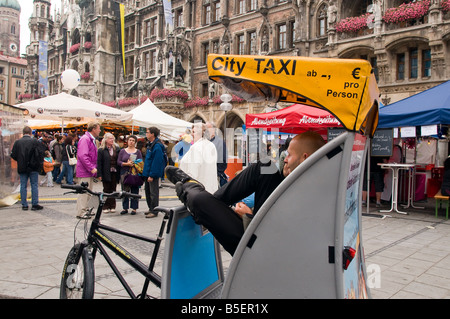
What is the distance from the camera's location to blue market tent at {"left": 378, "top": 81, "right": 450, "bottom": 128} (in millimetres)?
7695

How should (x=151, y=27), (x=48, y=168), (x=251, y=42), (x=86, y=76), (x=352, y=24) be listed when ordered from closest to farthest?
(x=48, y=168) < (x=352, y=24) < (x=251, y=42) < (x=151, y=27) < (x=86, y=76)

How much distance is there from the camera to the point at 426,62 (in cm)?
1958

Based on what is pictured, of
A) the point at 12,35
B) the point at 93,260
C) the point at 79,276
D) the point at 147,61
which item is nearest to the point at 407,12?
the point at 93,260

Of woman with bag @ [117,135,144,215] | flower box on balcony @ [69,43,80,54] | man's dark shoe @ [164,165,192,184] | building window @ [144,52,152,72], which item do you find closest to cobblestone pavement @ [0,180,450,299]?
woman with bag @ [117,135,144,215]

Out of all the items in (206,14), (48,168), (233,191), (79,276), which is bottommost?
(79,276)

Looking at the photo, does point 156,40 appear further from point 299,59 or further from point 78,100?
point 299,59

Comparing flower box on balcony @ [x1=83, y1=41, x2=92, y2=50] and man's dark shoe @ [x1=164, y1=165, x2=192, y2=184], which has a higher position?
flower box on balcony @ [x1=83, y1=41, x2=92, y2=50]

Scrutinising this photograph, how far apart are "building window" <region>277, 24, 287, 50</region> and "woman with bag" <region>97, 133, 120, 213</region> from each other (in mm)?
21309

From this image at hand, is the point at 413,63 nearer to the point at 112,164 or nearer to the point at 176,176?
the point at 112,164

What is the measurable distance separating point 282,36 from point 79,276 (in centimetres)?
2690

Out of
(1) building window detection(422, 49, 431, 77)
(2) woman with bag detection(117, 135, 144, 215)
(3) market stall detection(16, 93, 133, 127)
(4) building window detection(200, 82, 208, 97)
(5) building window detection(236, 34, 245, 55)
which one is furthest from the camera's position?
(4) building window detection(200, 82, 208, 97)

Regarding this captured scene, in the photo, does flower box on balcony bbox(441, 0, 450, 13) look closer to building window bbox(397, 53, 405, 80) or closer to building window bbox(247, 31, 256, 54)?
building window bbox(397, 53, 405, 80)

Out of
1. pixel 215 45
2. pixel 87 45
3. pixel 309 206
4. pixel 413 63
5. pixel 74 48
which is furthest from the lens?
pixel 74 48

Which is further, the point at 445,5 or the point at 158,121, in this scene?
the point at 445,5
